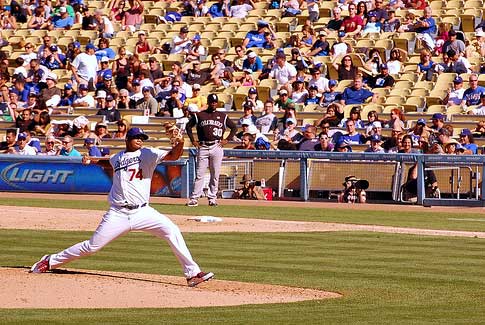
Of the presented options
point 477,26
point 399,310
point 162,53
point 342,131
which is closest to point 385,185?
point 342,131

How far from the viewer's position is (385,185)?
22188 millimetres

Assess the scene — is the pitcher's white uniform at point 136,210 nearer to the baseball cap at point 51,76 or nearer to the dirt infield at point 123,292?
the dirt infield at point 123,292

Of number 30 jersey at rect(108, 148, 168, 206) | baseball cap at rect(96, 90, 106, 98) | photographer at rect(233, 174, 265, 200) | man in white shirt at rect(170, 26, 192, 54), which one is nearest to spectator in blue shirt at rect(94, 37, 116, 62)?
man in white shirt at rect(170, 26, 192, 54)

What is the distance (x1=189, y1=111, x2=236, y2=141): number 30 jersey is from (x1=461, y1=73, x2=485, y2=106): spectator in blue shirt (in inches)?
224

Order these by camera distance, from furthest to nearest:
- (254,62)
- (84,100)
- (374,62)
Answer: (84,100) < (254,62) < (374,62)

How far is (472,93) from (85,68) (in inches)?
396

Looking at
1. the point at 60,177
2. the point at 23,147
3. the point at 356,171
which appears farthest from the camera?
the point at 23,147

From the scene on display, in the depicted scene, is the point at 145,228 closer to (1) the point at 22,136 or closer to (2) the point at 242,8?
(1) the point at 22,136

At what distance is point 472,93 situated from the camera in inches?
939

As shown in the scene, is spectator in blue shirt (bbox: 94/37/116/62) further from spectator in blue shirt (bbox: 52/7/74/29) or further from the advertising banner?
the advertising banner

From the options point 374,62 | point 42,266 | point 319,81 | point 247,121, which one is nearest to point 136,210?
point 42,266

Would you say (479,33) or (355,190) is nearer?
(355,190)

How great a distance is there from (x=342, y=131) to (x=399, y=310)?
13692 mm

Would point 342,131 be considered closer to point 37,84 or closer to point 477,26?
point 477,26
